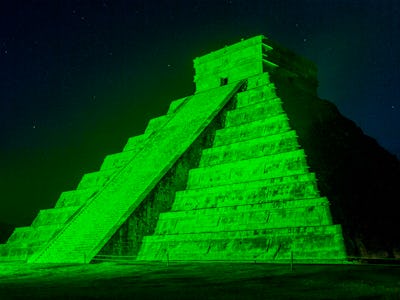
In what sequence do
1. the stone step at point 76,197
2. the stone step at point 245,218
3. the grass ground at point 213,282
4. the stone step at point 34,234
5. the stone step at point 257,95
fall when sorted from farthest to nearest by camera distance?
the stone step at point 76,197 < the stone step at point 34,234 < the stone step at point 257,95 < the stone step at point 245,218 < the grass ground at point 213,282

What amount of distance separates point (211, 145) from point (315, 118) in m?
4.38

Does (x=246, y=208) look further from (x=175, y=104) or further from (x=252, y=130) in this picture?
(x=175, y=104)

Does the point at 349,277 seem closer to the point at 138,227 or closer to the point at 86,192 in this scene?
the point at 138,227

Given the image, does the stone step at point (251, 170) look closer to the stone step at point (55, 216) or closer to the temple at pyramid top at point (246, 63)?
the stone step at point (55, 216)

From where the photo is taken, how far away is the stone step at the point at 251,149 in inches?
641

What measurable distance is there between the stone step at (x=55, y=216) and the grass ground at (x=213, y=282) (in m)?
8.26

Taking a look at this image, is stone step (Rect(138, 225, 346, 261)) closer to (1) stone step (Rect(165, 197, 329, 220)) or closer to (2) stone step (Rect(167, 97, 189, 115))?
(1) stone step (Rect(165, 197, 329, 220))

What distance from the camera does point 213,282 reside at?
9.37 meters

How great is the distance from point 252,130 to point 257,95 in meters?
2.95

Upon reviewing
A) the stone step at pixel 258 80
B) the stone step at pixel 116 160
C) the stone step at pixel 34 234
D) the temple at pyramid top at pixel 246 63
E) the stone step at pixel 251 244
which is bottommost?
the stone step at pixel 251 244

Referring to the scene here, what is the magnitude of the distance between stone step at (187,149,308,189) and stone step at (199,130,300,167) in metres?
0.52

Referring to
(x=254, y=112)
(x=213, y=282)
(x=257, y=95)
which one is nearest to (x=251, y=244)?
(x=213, y=282)

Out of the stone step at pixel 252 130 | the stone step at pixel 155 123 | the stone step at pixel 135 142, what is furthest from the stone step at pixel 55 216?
the stone step at pixel 252 130

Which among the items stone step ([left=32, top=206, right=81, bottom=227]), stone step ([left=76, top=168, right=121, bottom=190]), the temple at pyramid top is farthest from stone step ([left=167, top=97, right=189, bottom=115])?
stone step ([left=32, top=206, right=81, bottom=227])
